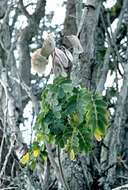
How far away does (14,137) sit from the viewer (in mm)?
3170

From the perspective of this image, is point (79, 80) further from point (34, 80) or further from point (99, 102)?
point (34, 80)

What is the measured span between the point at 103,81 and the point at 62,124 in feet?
3.84

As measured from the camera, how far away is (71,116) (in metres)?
2.33

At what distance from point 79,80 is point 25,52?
1.84 metres

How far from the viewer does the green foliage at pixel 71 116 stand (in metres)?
2.29

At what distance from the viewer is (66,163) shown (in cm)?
290

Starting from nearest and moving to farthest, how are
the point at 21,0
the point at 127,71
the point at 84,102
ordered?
the point at 84,102 < the point at 127,71 < the point at 21,0

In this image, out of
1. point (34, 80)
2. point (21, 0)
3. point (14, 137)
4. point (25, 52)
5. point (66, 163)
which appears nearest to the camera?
point (66, 163)

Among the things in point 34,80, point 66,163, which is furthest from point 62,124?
point 34,80

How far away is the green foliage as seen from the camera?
7.50 ft

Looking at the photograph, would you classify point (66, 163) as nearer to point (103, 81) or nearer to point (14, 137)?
point (14, 137)

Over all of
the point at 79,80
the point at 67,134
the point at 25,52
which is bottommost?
the point at 67,134

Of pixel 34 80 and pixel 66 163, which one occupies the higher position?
pixel 34 80

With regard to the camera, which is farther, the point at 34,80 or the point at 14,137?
the point at 34,80
